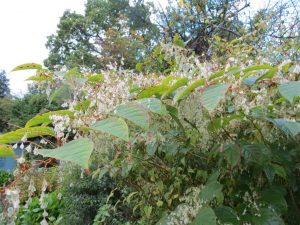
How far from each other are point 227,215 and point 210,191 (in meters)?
0.07

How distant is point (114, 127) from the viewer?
56 cm

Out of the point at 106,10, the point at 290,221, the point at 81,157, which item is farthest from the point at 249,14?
the point at 106,10

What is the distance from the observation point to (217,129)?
85 centimetres

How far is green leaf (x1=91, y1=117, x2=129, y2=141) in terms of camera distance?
1.76 ft

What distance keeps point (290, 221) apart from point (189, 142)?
1.12ft

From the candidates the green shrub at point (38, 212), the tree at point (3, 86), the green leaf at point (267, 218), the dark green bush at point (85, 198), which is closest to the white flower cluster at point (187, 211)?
the green leaf at point (267, 218)

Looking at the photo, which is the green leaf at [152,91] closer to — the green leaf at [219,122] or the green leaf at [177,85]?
the green leaf at [177,85]

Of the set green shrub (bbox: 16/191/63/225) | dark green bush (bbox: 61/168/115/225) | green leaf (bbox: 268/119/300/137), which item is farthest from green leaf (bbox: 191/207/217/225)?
green shrub (bbox: 16/191/63/225)

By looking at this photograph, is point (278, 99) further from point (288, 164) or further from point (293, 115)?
point (288, 164)

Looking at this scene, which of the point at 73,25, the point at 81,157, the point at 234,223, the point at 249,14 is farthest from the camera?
the point at 73,25

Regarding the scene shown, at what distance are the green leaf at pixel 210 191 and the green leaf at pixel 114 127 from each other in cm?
37

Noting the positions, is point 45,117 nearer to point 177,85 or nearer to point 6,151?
point 6,151

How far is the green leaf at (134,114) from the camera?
0.59 m

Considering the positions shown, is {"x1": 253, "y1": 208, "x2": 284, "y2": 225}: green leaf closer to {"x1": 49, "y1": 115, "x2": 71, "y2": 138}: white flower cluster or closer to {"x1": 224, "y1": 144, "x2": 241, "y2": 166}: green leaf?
{"x1": 224, "y1": 144, "x2": 241, "y2": 166}: green leaf
